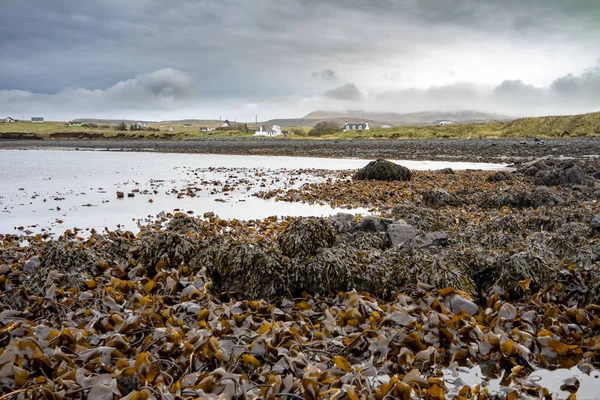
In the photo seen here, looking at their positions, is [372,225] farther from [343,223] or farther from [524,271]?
[524,271]

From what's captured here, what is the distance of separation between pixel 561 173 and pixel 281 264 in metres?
9.25

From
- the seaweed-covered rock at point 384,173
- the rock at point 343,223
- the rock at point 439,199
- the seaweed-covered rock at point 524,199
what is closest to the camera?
the rock at point 343,223

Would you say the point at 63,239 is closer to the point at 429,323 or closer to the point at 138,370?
the point at 138,370

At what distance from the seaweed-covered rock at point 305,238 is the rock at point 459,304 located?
1431mm

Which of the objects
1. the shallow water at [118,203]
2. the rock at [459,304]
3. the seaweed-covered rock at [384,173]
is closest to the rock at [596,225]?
the rock at [459,304]

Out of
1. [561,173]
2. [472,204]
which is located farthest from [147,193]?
[561,173]

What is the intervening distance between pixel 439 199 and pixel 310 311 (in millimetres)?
5310

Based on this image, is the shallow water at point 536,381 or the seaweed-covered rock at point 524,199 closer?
the shallow water at point 536,381

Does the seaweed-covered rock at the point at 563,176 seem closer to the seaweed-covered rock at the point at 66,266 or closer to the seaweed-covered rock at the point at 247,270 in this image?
the seaweed-covered rock at the point at 247,270

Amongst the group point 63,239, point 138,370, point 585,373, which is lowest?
point 585,373

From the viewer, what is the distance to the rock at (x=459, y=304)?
11.4 ft

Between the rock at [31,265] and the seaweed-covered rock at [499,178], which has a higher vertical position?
the seaweed-covered rock at [499,178]

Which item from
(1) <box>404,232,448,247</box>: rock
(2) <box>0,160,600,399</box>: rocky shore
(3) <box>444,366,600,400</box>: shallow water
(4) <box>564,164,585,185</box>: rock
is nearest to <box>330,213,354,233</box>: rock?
(2) <box>0,160,600,399</box>: rocky shore

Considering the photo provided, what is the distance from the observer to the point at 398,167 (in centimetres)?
1298
